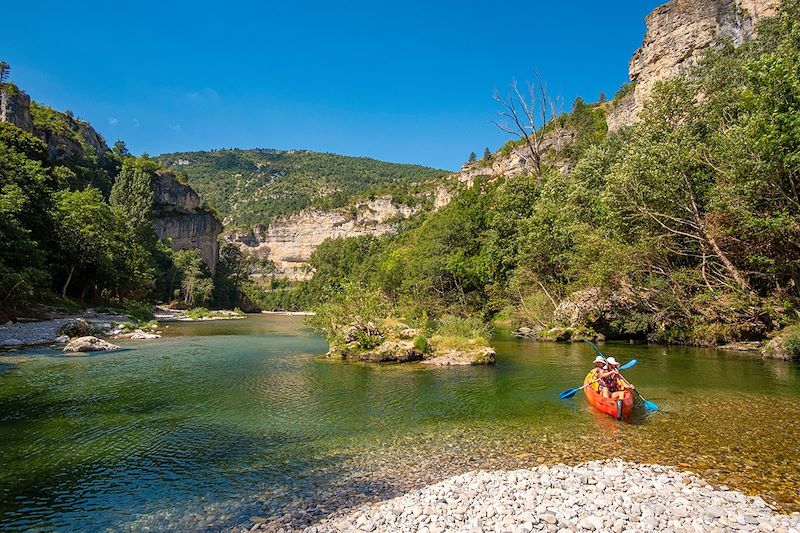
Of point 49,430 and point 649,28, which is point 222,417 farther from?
point 649,28

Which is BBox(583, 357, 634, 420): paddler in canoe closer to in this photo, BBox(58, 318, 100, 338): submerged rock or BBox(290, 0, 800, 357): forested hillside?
BBox(290, 0, 800, 357): forested hillside

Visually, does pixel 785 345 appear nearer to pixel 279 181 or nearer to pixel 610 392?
pixel 610 392

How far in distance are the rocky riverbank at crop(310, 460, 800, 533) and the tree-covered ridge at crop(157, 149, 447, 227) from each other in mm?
138540

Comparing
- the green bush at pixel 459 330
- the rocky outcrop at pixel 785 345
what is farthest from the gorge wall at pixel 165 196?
the rocky outcrop at pixel 785 345

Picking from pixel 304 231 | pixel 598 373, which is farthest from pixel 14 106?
pixel 304 231

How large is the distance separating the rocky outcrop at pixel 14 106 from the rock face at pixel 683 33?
73930 millimetres

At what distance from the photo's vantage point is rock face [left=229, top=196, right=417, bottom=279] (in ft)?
463

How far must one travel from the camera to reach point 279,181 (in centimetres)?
18275

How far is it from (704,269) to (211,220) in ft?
339

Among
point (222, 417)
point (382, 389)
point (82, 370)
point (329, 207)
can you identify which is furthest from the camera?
point (329, 207)

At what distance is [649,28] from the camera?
2387 inches

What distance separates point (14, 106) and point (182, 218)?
1808 inches

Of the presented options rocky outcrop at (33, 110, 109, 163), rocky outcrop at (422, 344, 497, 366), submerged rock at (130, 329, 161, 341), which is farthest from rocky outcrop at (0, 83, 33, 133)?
rocky outcrop at (422, 344, 497, 366)

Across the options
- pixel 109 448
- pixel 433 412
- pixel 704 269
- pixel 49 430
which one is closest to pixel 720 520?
pixel 433 412
